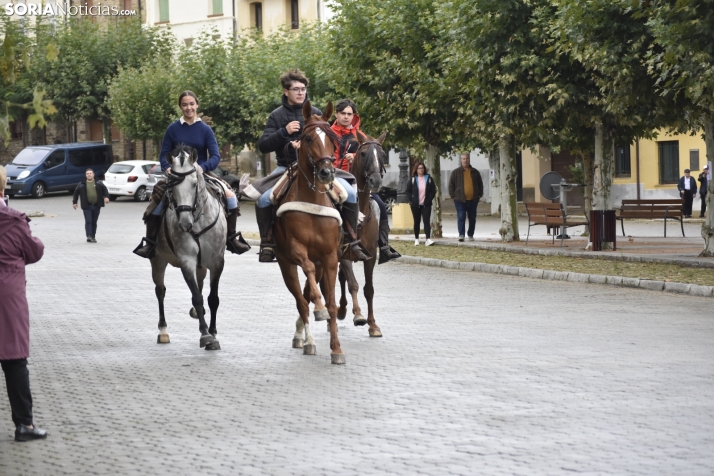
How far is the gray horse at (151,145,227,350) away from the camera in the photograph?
44.5 feet

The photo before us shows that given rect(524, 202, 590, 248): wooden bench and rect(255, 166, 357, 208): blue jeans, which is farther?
rect(524, 202, 590, 248): wooden bench

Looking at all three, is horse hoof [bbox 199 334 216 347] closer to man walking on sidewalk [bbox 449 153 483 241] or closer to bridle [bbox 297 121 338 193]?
bridle [bbox 297 121 338 193]

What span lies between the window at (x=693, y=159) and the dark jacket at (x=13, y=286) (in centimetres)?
4445

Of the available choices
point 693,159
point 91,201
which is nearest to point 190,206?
point 91,201

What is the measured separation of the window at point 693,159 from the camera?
5069cm

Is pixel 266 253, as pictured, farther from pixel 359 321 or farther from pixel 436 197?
pixel 436 197

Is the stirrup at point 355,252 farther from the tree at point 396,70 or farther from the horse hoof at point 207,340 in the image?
the tree at point 396,70

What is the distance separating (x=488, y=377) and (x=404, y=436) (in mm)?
2563

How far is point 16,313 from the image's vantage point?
340 inches

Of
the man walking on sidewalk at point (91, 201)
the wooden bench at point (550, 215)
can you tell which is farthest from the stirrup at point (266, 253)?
the man walking on sidewalk at point (91, 201)

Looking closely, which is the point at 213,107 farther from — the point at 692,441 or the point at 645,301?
the point at 692,441

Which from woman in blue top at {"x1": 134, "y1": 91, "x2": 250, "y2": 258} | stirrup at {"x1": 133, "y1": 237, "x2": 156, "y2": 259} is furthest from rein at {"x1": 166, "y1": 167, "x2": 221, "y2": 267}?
stirrup at {"x1": 133, "y1": 237, "x2": 156, "y2": 259}

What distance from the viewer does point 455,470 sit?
7426 millimetres

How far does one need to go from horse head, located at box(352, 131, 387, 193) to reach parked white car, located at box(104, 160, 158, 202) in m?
44.3
